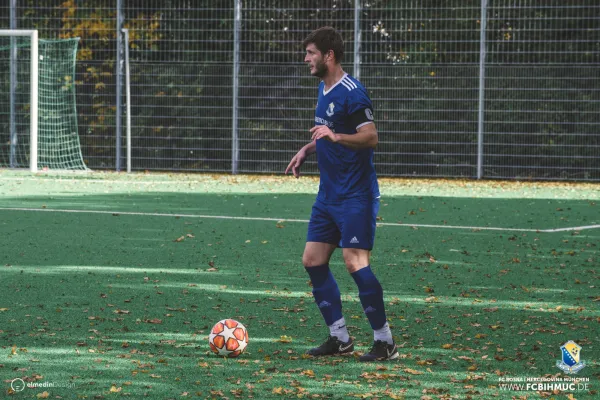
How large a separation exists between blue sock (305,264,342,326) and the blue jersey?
0.44 metres

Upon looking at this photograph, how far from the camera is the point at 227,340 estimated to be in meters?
5.85

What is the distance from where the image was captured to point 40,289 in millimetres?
8062

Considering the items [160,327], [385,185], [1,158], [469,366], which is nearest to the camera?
[469,366]

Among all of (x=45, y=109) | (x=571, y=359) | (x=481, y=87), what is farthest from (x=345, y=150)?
(x=45, y=109)

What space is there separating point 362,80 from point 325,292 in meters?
16.6

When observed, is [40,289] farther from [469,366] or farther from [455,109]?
[455,109]

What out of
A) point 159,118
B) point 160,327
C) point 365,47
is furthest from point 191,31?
point 160,327

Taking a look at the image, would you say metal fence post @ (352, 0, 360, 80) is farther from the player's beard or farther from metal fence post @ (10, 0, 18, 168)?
the player's beard

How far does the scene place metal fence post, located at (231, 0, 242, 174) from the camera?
23109 mm

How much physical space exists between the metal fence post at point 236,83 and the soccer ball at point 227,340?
1737cm

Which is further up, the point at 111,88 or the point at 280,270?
the point at 111,88

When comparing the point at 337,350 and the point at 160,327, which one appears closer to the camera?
the point at 337,350

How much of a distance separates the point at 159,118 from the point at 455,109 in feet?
22.0

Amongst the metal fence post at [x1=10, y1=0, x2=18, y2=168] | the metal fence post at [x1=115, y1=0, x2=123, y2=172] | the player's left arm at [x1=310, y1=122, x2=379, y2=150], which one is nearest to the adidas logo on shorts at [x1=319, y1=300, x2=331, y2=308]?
the player's left arm at [x1=310, y1=122, x2=379, y2=150]
